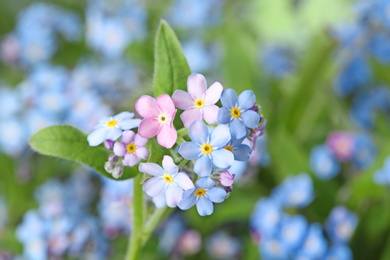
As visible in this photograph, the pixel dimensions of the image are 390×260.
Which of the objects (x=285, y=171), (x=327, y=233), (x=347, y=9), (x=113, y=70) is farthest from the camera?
(x=347, y=9)

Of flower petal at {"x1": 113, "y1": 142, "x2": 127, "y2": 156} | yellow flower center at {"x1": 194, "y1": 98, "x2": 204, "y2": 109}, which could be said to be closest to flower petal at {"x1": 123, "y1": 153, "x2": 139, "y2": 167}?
flower petal at {"x1": 113, "y1": 142, "x2": 127, "y2": 156}

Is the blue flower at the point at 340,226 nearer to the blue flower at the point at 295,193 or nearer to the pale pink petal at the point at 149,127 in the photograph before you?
the blue flower at the point at 295,193

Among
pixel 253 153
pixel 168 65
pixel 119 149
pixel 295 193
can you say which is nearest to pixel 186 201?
pixel 119 149

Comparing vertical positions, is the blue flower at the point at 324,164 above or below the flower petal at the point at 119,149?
above

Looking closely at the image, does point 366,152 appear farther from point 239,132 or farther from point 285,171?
point 239,132

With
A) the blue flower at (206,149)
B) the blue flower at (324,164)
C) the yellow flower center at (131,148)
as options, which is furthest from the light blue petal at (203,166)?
the blue flower at (324,164)

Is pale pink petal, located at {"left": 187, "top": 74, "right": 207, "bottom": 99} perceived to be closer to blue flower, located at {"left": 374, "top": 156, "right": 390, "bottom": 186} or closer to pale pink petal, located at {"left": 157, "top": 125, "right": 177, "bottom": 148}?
pale pink petal, located at {"left": 157, "top": 125, "right": 177, "bottom": 148}

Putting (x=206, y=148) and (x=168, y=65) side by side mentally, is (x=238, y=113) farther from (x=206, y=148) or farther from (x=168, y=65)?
(x=168, y=65)

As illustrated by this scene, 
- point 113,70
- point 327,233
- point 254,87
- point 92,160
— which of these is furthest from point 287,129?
point 92,160
